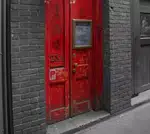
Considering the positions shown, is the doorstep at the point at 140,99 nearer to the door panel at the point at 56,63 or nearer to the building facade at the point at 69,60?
the building facade at the point at 69,60

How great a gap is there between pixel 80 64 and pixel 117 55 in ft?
2.75

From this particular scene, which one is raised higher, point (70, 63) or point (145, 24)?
point (145, 24)

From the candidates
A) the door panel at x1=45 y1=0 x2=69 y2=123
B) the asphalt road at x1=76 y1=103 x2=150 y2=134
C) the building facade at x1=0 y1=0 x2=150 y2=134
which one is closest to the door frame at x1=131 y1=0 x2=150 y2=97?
the building facade at x1=0 y1=0 x2=150 y2=134

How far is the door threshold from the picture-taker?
5.58m

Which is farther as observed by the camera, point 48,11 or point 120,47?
point 120,47

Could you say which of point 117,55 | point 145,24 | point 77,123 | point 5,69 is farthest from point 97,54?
point 5,69

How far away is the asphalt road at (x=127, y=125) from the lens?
5.77 m

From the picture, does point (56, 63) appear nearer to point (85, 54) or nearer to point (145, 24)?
point (85, 54)

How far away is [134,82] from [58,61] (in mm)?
2444

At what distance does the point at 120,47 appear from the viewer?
6781 millimetres

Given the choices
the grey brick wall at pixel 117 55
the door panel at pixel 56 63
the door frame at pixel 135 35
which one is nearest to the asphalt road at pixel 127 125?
the grey brick wall at pixel 117 55

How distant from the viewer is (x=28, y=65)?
16.0 ft

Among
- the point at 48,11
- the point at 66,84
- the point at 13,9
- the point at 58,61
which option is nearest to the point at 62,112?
the point at 66,84

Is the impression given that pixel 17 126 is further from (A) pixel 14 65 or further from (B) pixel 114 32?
(B) pixel 114 32
